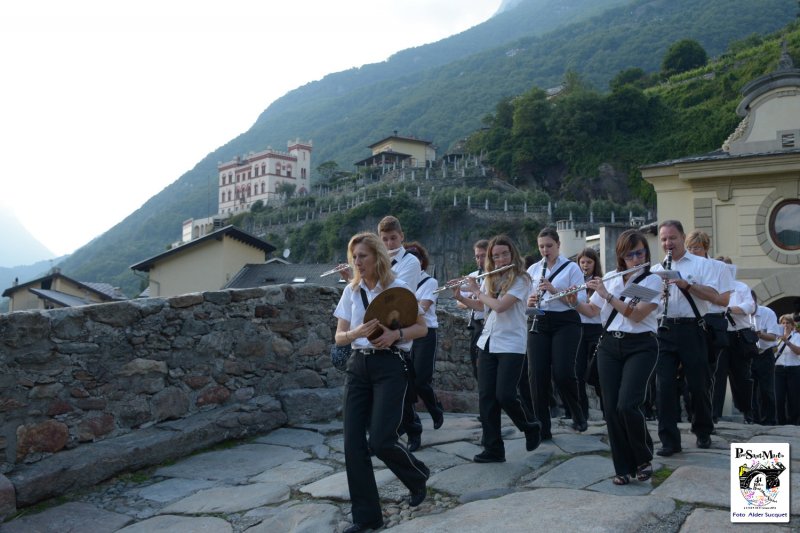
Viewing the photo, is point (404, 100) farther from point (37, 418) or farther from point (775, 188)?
point (37, 418)

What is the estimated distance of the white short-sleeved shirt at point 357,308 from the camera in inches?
193

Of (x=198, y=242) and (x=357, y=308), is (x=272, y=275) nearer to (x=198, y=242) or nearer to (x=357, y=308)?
(x=198, y=242)

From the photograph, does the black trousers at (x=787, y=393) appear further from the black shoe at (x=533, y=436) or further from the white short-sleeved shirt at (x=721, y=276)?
the black shoe at (x=533, y=436)

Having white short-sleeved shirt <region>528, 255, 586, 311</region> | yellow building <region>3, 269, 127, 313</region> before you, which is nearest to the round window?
white short-sleeved shirt <region>528, 255, 586, 311</region>

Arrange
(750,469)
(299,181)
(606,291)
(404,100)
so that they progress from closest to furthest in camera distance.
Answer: (750,469)
(606,291)
(299,181)
(404,100)

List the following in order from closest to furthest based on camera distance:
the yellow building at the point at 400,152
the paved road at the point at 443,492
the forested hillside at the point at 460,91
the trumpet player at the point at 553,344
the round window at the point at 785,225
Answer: the paved road at the point at 443,492 → the trumpet player at the point at 553,344 → the round window at the point at 785,225 → the yellow building at the point at 400,152 → the forested hillside at the point at 460,91

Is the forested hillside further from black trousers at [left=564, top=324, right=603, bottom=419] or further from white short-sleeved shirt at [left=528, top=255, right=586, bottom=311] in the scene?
white short-sleeved shirt at [left=528, top=255, right=586, bottom=311]

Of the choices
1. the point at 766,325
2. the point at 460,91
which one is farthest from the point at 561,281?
the point at 460,91

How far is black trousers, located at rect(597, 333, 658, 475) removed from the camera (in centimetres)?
514

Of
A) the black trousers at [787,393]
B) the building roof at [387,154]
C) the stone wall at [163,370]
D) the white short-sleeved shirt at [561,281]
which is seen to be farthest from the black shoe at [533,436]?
the building roof at [387,154]

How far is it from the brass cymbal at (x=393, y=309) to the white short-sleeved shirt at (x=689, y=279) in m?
2.39

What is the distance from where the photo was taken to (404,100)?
162125 mm

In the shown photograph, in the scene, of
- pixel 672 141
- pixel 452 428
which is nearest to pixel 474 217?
pixel 672 141

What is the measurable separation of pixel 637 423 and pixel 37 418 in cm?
482
